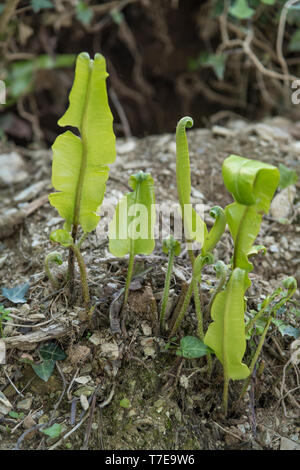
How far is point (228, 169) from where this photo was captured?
2.48 ft

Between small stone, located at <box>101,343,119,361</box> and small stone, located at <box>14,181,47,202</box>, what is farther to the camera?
small stone, located at <box>14,181,47,202</box>

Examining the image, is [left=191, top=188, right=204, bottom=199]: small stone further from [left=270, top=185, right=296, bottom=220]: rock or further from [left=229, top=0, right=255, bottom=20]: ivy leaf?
[left=229, top=0, right=255, bottom=20]: ivy leaf

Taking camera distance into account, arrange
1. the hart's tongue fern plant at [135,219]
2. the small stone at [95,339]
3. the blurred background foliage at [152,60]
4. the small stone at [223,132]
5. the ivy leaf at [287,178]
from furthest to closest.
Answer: the blurred background foliage at [152,60] < the small stone at [223,132] < the ivy leaf at [287,178] < the small stone at [95,339] < the hart's tongue fern plant at [135,219]

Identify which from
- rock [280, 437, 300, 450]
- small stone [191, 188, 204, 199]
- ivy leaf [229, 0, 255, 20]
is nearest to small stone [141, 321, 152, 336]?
rock [280, 437, 300, 450]

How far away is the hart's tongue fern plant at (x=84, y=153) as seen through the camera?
2.59ft

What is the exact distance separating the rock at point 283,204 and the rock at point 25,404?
2.88 feet

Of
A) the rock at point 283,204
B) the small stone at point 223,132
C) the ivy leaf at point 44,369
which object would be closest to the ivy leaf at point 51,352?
the ivy leaf at point 44,369

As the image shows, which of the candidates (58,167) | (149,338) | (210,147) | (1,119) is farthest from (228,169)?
(1,119)

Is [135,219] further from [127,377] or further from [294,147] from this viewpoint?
[294,147]

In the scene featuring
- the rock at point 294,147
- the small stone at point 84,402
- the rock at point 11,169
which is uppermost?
the rock at point 294,147

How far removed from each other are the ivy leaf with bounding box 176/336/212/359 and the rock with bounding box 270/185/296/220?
608 millimetres

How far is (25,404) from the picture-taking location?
93 centimetres

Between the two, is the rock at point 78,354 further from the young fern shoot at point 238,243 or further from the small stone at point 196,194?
the small stone at point 196,194

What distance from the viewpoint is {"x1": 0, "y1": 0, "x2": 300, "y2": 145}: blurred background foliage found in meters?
1.96
